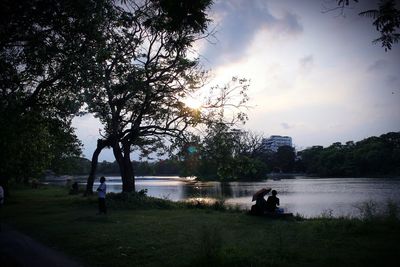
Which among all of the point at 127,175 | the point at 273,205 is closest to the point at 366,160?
the point at 127,175

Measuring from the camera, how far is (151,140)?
33844 millimetres

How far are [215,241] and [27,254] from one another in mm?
5478

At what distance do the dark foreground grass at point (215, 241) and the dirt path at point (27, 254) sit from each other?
0.42 m

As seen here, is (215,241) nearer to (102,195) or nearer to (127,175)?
A: (102,195)

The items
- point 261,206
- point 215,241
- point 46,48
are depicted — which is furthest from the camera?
point 261,206

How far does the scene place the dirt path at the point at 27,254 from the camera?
9.69 metres

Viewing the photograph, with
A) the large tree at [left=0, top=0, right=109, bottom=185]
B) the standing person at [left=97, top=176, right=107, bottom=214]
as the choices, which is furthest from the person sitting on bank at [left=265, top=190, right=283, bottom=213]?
the large tree at [left=0, top=0, right=109, bottom=185]

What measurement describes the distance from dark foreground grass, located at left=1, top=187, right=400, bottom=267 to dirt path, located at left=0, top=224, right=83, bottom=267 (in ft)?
1.39

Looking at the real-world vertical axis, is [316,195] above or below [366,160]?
below

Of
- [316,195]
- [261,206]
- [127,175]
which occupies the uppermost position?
[127,175]

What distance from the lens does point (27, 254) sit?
1090cm

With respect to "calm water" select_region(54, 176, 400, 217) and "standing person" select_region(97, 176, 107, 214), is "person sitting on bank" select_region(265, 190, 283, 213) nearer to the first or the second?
"calm water" select_region(54, 176, 400, 217)

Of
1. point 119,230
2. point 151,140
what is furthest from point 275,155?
point 119,230

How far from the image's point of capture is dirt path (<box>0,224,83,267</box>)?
9.69m
